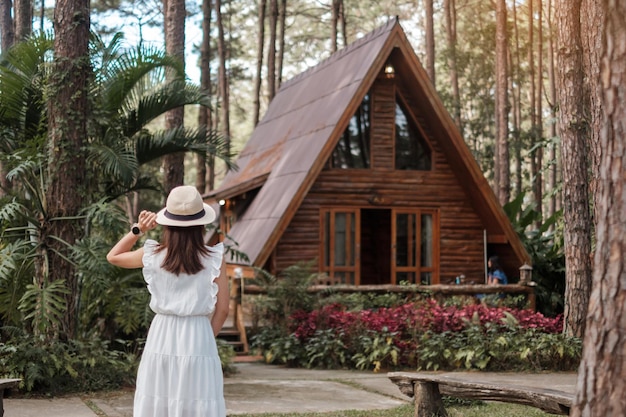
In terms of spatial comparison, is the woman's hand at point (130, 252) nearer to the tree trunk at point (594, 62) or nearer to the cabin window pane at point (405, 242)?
the tree trunk at point (594, 62)

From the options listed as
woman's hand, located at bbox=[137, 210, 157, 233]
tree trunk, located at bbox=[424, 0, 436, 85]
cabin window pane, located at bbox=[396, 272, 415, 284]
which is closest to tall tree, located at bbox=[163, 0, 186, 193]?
cabin window pane, located at bbox=[396, 272, 415, 284]

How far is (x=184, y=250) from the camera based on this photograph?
17.9ft

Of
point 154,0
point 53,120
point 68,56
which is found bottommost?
point 53,120

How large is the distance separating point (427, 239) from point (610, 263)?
49.6 ft

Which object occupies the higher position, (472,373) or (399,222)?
(399,222)

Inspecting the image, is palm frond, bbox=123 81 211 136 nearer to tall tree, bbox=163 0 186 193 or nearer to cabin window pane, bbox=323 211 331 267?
tall tree, bbox=163 0 186 193

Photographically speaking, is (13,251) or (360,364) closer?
(13,251)

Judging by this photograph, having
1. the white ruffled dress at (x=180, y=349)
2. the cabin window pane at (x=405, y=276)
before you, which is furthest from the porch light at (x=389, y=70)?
the white ruffled dress at (x=180, y=349)

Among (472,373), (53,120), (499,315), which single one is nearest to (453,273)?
(499,315)

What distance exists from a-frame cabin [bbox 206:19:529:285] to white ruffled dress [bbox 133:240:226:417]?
12.4m

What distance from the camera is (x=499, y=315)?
1422cm

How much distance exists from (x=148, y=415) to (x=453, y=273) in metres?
14.5

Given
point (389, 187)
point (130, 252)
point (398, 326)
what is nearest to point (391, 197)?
point (389, 187)

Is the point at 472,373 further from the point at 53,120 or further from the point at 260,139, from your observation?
the point at 260,139
